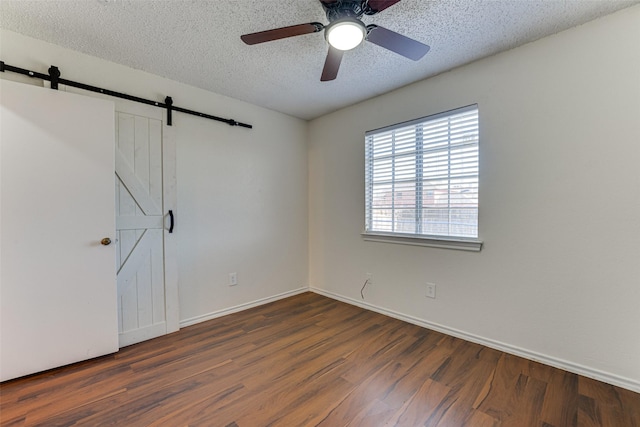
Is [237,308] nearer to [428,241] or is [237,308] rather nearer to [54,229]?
[54,229]

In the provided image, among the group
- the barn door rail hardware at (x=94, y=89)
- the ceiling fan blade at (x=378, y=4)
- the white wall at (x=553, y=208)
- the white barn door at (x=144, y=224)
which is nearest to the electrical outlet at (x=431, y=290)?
the white wall at (x=553, y=208)

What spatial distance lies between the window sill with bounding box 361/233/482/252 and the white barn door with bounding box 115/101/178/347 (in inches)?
84.2

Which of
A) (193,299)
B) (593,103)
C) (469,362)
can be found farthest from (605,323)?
(193,299)

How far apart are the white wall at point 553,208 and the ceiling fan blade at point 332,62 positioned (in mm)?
1156

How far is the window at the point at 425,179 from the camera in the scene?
242 centimetres

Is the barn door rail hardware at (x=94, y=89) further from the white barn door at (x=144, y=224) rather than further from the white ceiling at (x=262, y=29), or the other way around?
the white ceiling at (x=262, y=29)

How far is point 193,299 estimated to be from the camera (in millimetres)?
2805

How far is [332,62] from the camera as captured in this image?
1874 mm

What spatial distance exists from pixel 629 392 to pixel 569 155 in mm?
1573

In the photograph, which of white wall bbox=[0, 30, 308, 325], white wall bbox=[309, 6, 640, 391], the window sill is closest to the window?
the window sill

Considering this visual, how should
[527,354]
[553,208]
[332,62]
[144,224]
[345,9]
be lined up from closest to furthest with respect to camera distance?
[345,9] < [332,62] < [553,208] < [527,354] < [144,224]

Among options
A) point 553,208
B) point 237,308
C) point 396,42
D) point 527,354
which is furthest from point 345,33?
point 237,308

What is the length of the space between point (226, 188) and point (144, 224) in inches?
35.1

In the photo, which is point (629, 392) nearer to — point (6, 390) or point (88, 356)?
point (88, 356)
